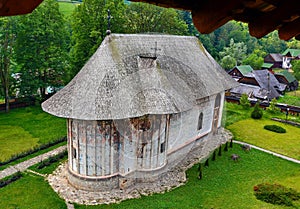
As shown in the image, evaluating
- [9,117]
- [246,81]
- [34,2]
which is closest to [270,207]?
[34,2]

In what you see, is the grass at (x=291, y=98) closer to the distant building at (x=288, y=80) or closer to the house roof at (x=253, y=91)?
the distant building at (x=288, y=80)

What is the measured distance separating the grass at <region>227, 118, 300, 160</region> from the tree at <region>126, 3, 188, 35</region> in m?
13.4

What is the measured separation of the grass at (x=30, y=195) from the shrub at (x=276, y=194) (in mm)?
11376

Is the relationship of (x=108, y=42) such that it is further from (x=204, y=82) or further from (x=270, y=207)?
(x=270, y=207)

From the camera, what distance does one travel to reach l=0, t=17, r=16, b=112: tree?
2967 centimetres

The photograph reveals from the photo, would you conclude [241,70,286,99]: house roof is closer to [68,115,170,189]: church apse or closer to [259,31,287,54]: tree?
[68,115,170,189]: church apse

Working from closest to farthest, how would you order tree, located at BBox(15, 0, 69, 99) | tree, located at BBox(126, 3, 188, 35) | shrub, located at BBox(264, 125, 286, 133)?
shrub, located at BBox(264, 125, 286, 133) → tree, located at BBox(15, 0, 69, 99) → tree, located at BBox(126, 3, 188, 35)

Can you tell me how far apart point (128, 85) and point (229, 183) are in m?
8.97

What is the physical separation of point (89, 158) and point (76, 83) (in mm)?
4398

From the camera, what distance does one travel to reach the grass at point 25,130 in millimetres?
23172

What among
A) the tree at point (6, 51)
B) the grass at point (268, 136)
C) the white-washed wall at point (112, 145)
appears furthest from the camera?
the tree at point (6, 51)

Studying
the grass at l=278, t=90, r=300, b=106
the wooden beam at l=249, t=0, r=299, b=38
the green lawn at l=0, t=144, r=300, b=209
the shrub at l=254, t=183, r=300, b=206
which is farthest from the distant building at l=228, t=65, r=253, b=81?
the wooden beam at l=249, t=0, r=299, b=38

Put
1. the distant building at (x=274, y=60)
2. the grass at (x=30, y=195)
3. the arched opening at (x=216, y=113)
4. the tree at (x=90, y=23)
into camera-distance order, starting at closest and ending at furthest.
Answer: the grass at (x=30, y=195)
the arched opening at (x=216, y=113)
the tree at (x=90, y=23)
the distant building at (x=274, y=60)

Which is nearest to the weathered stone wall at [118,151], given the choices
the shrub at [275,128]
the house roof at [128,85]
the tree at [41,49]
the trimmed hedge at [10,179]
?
the house roof at [128,85]
